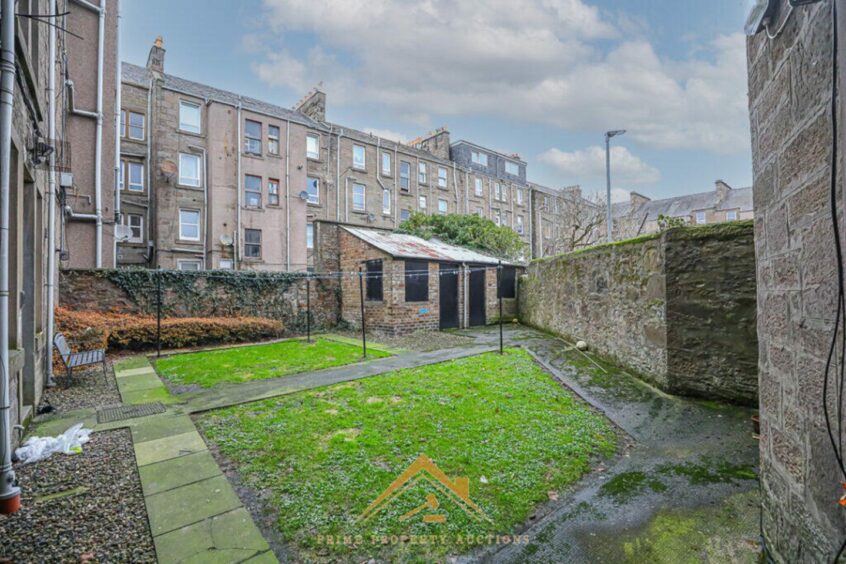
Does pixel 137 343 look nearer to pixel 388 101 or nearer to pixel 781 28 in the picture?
pixel 781 28

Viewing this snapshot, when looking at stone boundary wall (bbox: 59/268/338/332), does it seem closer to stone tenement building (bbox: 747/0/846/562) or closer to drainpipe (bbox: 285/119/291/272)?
drainpipe (bbox: 285/119/291/272)

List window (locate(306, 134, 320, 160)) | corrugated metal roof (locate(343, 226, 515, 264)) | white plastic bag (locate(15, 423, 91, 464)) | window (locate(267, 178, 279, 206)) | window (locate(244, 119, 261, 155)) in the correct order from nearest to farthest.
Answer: white plastic bag (locate(15, 423, 91, 464)), corrugated metal roof (locate(343, 226, 515, 264)), window (locate(244, 119, 261, 155)), window (locate(267, 178, 279, 206)), window (locate(306, 134, 320, 160))

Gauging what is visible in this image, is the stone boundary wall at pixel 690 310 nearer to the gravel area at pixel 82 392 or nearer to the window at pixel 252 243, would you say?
the gravel area at pixel 82 392

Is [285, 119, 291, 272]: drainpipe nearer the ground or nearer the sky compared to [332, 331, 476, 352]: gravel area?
nearer the sky

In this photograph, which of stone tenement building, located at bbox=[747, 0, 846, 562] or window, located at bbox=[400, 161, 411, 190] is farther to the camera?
window, located at bbox=[400, 161, 411, 190]

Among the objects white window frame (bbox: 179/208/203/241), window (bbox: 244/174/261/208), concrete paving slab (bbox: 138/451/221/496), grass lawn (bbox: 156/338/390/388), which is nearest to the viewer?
concrete paving slab (bbox: 138/451/221/496)

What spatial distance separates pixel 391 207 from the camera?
25.1m

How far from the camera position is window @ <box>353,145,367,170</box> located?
23.3 metres

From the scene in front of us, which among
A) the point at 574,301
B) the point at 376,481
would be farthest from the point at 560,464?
the point at 574,301

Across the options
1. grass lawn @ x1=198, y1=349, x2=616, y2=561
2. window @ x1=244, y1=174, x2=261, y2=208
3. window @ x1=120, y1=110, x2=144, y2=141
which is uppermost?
window @ x1=120, y1=110, x2=144, y2=141

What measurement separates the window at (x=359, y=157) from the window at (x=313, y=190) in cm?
294

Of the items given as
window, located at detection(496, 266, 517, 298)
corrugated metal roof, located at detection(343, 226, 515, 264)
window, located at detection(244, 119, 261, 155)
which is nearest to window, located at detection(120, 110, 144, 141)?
window, located at detection(244, 119, 261, 155)

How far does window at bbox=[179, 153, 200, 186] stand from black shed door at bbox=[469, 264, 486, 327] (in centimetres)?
1352

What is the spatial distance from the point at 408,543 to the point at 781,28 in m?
3.24
